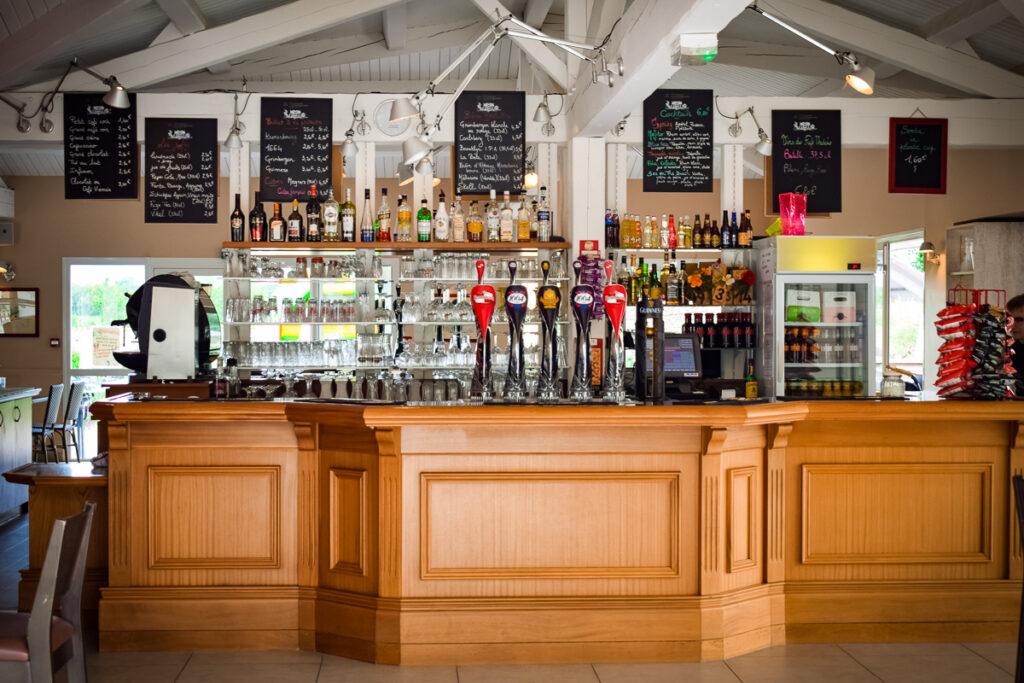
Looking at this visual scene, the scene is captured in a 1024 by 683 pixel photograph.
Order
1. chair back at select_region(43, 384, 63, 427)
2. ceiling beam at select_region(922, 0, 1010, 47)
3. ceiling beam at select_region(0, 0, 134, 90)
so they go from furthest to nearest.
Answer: chair back at select_region(43, 384, 63, 427) → ceiling beam at select_region(922, 0, 1010, 47) → ceiling beam at select_region(0, 0, 134, 90)

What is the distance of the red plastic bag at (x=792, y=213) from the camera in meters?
6.83

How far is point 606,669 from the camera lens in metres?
3.81

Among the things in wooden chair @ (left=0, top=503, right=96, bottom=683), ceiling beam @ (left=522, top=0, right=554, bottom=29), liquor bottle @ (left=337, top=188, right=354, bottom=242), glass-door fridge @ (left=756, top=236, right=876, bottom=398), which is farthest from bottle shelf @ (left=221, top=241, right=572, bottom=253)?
wooden chair @ (left=0, top=503, right=96, bottom=683)

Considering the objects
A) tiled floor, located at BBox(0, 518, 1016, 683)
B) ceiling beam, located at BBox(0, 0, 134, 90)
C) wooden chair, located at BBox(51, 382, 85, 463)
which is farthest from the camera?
wooden chair, located at BBox(51, 382, 85, 463)

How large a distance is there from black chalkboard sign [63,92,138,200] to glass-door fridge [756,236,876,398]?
448cm

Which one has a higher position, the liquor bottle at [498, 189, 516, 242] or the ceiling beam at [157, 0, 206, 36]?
the ceiling beam at [157, 0, 206, 36]

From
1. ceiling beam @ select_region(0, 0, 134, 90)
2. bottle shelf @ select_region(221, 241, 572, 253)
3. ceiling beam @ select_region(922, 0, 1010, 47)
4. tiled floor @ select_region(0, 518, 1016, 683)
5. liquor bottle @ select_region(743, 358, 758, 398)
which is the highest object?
ceiling beam @ select_region(922, 0, 1010, 47)

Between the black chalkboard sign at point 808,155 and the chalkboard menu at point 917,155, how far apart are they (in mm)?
395

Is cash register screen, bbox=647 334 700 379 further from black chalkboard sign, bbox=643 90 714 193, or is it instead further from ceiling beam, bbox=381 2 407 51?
ceiling beam, bbox=381 2 407 51

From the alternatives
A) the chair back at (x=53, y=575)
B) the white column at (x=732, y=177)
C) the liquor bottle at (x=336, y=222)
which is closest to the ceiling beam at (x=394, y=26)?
the liquor bottle at (x=336, y=222)

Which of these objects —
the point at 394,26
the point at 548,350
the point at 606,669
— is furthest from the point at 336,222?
the point at 606,669

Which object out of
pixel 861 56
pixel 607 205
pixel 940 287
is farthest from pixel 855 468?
pixel 940 287

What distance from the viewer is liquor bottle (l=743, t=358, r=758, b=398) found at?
22.6 feet

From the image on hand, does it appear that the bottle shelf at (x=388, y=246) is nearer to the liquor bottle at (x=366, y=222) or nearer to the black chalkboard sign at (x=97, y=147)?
the liquor bottle at (x=366, y=222)
